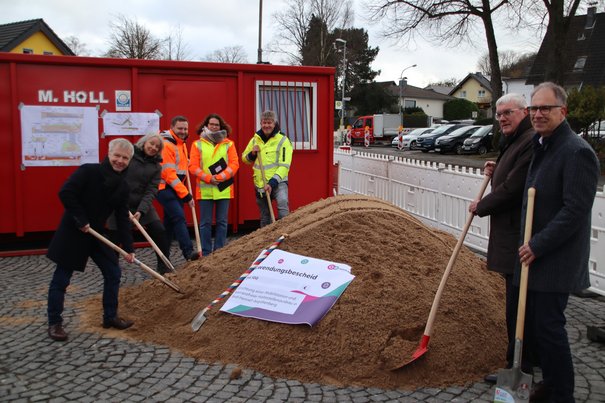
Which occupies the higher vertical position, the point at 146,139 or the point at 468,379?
the point at 146,139

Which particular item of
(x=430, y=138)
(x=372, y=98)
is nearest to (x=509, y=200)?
(x=430, y=138)

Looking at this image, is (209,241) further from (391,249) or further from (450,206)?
(450,206)

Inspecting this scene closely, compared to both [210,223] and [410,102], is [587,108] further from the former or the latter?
[410,102]

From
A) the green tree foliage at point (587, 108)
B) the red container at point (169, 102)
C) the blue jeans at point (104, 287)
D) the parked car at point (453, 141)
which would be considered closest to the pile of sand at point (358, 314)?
the blue jeans at point (104, 287)

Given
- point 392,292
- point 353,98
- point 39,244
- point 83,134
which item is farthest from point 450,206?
point 353,98

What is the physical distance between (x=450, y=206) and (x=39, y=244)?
639 centimetres

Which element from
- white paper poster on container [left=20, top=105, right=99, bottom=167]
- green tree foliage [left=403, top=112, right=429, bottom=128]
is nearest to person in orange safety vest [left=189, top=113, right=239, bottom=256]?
white paper poster on container [left=20, top=105, right=99, bottom=167]

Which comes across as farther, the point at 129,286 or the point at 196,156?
the point at 196,156

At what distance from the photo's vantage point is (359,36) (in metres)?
64.5

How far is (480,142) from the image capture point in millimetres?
30438

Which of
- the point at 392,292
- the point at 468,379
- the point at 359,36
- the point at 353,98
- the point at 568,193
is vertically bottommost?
the point at 468,379

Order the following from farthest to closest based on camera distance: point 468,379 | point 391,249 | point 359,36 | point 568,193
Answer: point 359,36
point 391,249
point 468,379
point 568,193

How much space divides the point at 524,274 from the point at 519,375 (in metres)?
0.61

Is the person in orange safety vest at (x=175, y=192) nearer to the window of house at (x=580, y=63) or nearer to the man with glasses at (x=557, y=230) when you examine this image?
the man with glasses at (x=557, y=230)
